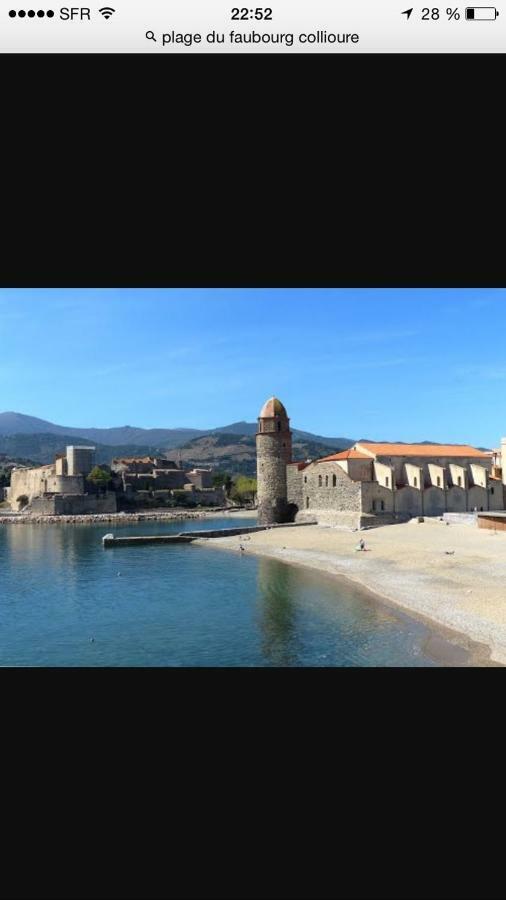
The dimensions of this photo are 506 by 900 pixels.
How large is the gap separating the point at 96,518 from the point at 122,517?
5.33 ft

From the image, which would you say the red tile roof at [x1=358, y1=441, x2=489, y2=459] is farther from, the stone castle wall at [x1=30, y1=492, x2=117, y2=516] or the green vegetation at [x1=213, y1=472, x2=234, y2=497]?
the green vegetation at [x1=213, y1=472, x2=234, y2=497]

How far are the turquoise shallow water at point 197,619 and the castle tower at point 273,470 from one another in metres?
7.34

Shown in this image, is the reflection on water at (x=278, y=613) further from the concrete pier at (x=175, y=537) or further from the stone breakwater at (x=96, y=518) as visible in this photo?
the stone breakwater at (x=96, y=518)

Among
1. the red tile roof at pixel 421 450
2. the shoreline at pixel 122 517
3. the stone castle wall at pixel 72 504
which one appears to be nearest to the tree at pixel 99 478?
the stone castle wall at pixel 72 504

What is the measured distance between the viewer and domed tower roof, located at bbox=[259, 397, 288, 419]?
1026 inches

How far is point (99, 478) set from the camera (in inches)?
1774

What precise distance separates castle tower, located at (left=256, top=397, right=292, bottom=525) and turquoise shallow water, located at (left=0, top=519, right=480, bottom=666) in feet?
24.1

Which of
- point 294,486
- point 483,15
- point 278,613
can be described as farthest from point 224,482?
point 483,15

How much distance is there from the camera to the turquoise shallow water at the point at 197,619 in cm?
859

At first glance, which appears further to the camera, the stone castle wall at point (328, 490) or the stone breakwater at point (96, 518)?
the stone breakwater at point (96, 518)

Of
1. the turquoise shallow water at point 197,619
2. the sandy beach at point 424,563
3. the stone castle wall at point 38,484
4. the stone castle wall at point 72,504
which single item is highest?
the stone castle wall at point 38,484

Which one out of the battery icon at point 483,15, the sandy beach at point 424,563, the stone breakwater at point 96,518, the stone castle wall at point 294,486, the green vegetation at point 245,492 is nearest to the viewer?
the battery icon at point 483,15

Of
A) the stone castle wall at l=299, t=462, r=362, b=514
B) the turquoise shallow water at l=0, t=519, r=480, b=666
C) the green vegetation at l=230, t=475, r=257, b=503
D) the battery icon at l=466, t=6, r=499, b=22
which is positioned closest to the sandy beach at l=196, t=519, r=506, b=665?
the turquoise shallow water at l=0, t=519, r=480, b=666

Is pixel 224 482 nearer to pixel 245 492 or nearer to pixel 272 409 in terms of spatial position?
pixel 245 492
